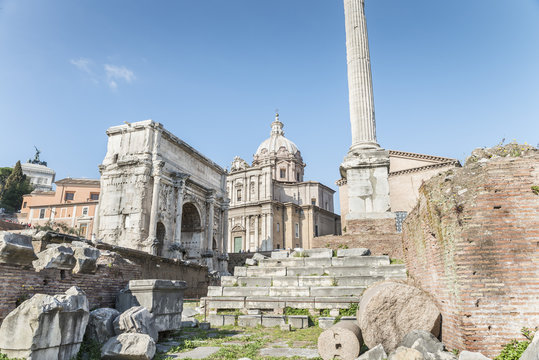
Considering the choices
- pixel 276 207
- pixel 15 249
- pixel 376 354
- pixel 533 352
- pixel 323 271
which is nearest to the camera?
pixel 533 352

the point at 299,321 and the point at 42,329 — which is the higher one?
the point at 42,329

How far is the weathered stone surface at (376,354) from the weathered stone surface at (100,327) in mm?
4106

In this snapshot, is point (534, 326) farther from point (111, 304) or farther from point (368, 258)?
point (111, 304)

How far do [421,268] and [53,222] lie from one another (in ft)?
169

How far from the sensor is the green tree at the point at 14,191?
59281 mm

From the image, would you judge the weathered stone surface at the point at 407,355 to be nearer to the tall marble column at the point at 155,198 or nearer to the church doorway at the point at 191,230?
the tall marble column at the point at 155,198

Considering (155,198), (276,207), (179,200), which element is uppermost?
(276,207)

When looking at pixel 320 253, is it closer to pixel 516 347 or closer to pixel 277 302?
→ pixel 277 302

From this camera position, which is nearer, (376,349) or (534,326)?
(534,326)

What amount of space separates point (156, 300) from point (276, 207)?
4396 centimetres

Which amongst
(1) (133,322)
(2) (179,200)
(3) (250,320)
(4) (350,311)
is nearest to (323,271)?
(4) (350,311)

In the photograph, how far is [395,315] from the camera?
19.3 feet

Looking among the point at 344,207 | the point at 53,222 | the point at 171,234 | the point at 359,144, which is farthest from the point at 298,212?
the point at 359,144

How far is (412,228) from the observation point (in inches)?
292
